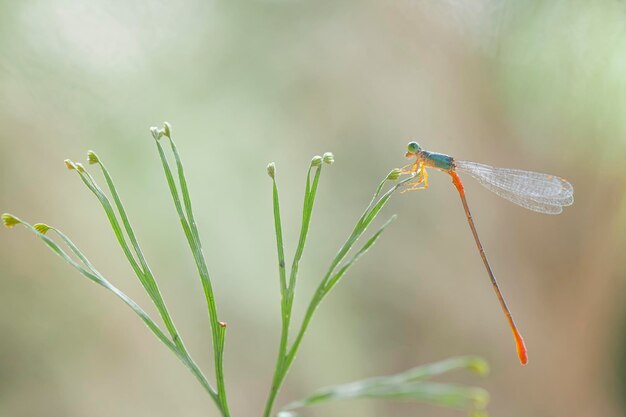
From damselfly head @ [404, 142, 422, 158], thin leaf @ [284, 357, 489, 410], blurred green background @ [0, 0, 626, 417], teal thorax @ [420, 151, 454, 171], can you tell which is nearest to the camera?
thin leaf @ [284, 357, 489, 410]

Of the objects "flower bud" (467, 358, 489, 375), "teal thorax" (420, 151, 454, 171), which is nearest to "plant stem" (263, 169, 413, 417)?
"flower bud" (467, 358, 489, 375)

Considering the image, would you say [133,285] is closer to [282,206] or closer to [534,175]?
[282,206]

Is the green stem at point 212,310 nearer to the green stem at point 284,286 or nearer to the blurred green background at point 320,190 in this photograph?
the green stem at point 284,286

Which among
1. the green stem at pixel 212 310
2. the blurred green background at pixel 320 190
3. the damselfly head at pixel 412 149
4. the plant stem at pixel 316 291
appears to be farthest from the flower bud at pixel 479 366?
the blurred green background at pixel 320 190

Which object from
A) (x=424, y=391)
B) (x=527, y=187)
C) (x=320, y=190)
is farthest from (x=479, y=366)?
(x=320, y=190)

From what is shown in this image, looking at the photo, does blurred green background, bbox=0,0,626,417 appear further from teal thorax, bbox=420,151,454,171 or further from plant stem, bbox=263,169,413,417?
plant stem, bbox=263,169,413,417

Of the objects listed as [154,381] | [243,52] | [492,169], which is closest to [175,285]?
[154,381]

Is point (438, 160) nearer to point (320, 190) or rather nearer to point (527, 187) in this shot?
point (527, 187)
